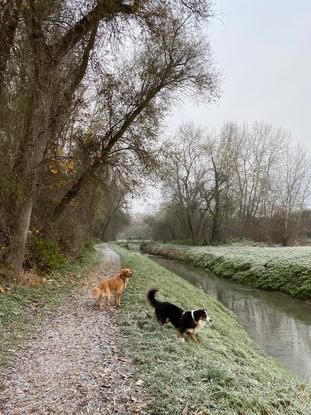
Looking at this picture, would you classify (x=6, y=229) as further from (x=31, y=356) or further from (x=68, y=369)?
(x=68, y=369)

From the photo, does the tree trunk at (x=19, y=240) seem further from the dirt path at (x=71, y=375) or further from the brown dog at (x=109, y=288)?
the dirt path at (x=71, y=375)

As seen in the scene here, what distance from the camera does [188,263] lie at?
38.8m

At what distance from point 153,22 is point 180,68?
6.18 metres

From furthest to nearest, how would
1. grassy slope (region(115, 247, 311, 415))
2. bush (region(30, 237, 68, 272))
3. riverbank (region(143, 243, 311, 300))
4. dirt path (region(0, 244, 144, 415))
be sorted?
riverbank (region(143, 243, 311, 300))
bush (region(30, 237, 68, 272))
grassy slope (region(115, 247, 311, 415))
dirt path (region(0, 244, 144, 415))

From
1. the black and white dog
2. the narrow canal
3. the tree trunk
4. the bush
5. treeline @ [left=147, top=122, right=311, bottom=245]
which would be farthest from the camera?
treeline @ [left=147, top=122, right=311, bottom=245]

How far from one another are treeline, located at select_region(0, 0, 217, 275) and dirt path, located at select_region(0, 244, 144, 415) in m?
4.29

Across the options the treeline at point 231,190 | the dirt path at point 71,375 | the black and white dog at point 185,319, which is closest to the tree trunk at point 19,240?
the dirt path at point 71,375

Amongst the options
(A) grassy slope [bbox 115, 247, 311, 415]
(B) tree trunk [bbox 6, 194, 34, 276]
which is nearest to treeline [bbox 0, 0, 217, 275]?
(B) tree trunk [bbox 6, 194, 34, 276]

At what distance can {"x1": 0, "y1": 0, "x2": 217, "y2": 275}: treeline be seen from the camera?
9.93 metres

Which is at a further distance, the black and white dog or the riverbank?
the riverbank

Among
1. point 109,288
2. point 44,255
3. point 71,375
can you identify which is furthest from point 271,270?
point 71,375

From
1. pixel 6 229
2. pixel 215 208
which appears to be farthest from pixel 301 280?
pixel 215 208

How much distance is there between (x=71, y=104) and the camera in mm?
12539

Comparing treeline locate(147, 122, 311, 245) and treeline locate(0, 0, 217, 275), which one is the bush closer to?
treeline locate(0, 0, 217, 275)
